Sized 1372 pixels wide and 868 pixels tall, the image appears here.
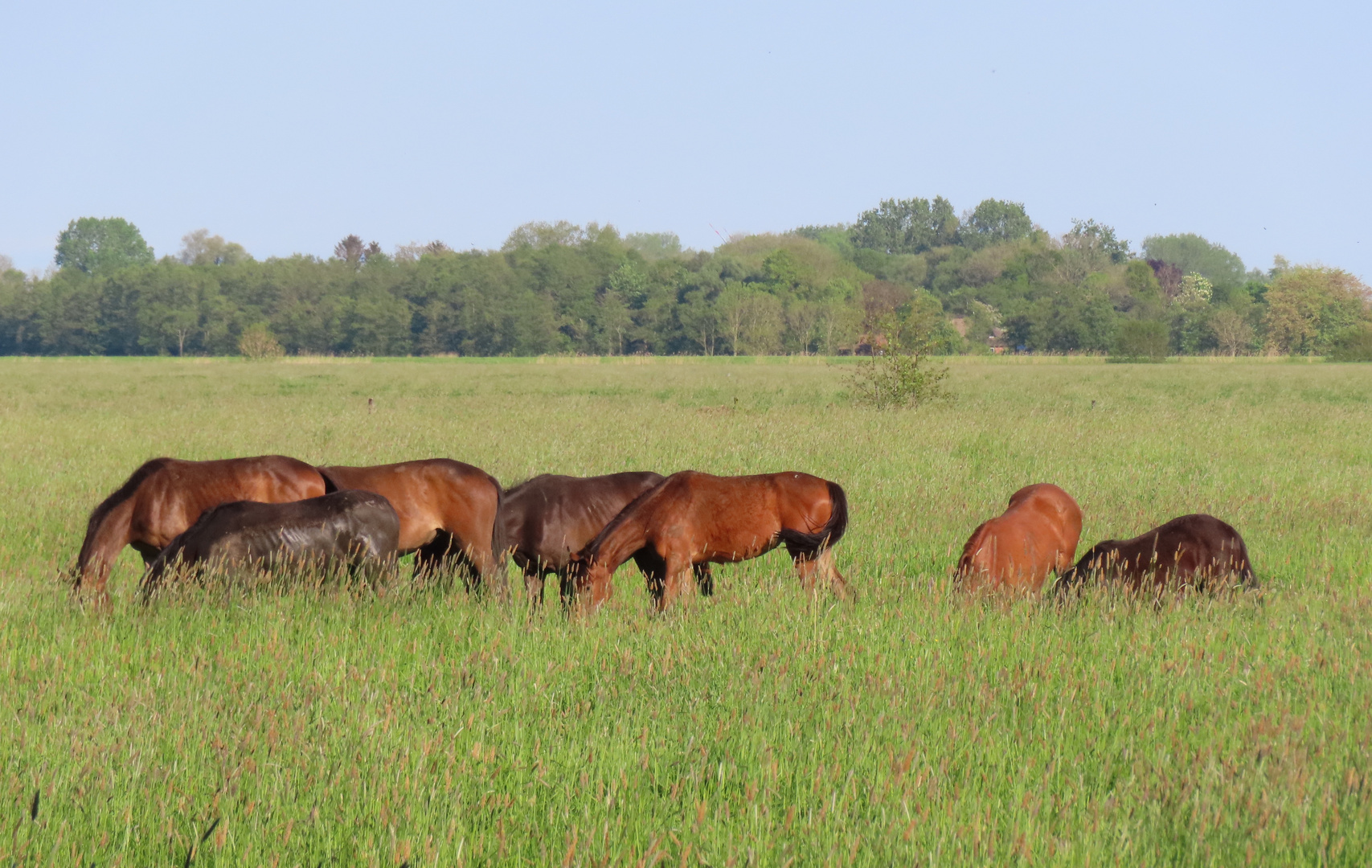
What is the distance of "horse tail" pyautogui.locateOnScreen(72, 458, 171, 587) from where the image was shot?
719 cm

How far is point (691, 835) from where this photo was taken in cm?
347

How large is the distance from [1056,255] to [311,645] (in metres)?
127

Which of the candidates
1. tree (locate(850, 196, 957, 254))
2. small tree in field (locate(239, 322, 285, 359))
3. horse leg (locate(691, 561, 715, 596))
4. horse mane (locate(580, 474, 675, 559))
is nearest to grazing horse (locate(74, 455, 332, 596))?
horse mane (locate(580, 474, 675, 559))

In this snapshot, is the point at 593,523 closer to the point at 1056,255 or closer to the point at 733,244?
the point at 1056,255

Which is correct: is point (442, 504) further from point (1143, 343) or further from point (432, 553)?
point (1143, 343)

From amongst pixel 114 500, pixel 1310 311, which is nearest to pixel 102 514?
pixel 114 500

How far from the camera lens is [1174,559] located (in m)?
7.12

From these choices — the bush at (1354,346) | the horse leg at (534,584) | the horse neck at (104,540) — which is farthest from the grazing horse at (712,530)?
the bush at (1354,346)

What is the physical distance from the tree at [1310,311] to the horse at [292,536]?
103m

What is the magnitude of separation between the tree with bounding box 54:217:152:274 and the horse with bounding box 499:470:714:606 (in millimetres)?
196613

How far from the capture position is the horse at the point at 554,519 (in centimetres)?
750

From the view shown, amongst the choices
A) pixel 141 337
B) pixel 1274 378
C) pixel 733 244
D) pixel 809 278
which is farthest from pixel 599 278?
pixel 1274 378

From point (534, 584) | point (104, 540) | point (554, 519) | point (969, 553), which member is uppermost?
point (554, 519)

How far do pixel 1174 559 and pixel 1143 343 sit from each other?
243 feet
